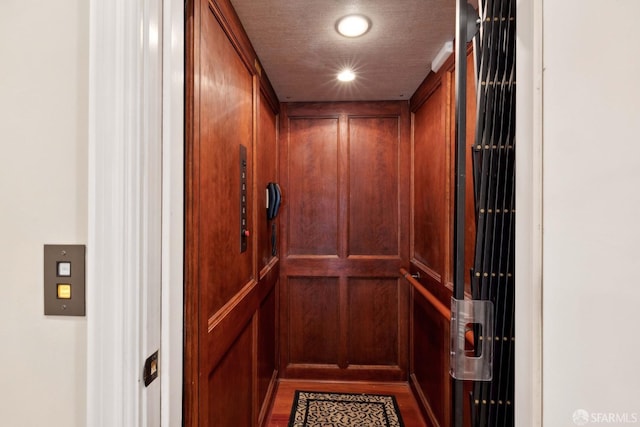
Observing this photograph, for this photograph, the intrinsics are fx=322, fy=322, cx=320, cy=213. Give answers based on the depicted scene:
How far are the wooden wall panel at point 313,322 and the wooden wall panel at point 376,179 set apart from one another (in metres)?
0.54

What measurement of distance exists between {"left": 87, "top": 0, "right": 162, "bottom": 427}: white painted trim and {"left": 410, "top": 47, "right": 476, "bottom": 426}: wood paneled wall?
1.27m

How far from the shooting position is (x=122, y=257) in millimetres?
638

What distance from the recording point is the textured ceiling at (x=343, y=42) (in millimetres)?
1388

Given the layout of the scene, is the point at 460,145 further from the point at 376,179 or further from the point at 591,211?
the point at 376,179

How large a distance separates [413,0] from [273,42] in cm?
72

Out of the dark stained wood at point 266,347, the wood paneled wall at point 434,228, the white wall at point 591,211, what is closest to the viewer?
the white wall at point 591,211

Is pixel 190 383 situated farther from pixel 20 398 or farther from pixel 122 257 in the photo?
pixel 122 257

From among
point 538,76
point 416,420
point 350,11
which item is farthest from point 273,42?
point 416,420

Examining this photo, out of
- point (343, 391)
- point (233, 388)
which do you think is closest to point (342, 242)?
point (343, 391)

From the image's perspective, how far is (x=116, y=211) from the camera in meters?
0.64

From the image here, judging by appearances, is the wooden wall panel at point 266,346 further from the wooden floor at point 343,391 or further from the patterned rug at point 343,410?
the patterned rug at point 343,410

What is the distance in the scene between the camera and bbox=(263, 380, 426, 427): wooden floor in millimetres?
2209

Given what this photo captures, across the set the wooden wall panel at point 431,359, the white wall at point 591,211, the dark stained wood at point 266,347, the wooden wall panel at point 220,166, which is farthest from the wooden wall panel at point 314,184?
the white wall at point 591,211

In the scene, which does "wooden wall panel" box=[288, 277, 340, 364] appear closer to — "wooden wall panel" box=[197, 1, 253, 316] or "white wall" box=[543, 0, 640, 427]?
"wooden wall panel" box=[197, 1, 253, 316]
